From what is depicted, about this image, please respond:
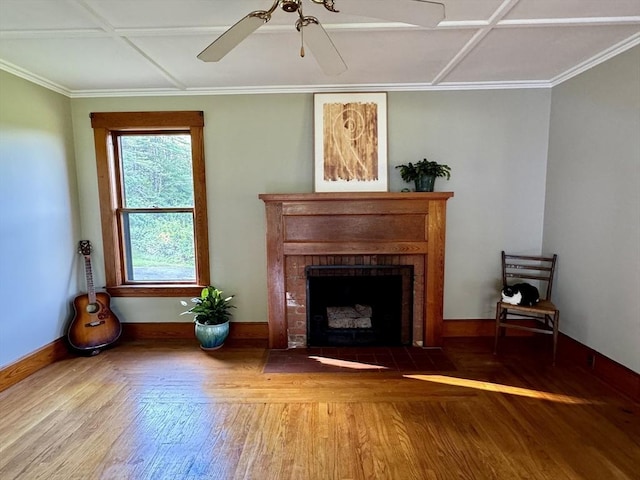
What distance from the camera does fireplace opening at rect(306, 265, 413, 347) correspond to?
3.28 metres

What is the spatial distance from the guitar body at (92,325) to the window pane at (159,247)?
420 mm

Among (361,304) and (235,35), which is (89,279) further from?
(235,35)

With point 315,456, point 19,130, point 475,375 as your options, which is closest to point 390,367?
point 475,375

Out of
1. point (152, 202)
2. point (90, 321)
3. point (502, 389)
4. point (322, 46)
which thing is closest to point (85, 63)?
point (152, 202)

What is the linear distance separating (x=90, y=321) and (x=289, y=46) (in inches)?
117

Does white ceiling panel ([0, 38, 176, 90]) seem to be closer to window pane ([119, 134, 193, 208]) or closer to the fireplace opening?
window pane ([119, 134, 193, 208])

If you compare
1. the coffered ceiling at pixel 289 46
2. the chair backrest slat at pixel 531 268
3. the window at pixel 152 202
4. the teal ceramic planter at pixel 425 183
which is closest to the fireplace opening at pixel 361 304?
the teal ceramic planter at pixel 425 183

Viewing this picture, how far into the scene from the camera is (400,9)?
4.54 feet

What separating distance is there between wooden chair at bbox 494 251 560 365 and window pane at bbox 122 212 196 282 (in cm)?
305

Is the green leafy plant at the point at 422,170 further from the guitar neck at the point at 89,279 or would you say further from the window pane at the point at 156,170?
the guitar neck at the point at 89,279

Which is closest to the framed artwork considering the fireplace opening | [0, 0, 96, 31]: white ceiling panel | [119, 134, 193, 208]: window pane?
the fireplace opening

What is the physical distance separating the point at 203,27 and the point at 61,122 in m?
2.03

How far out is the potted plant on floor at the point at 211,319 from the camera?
10.5 feet

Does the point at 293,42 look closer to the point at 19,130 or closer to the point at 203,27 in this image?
the point at 203,27
